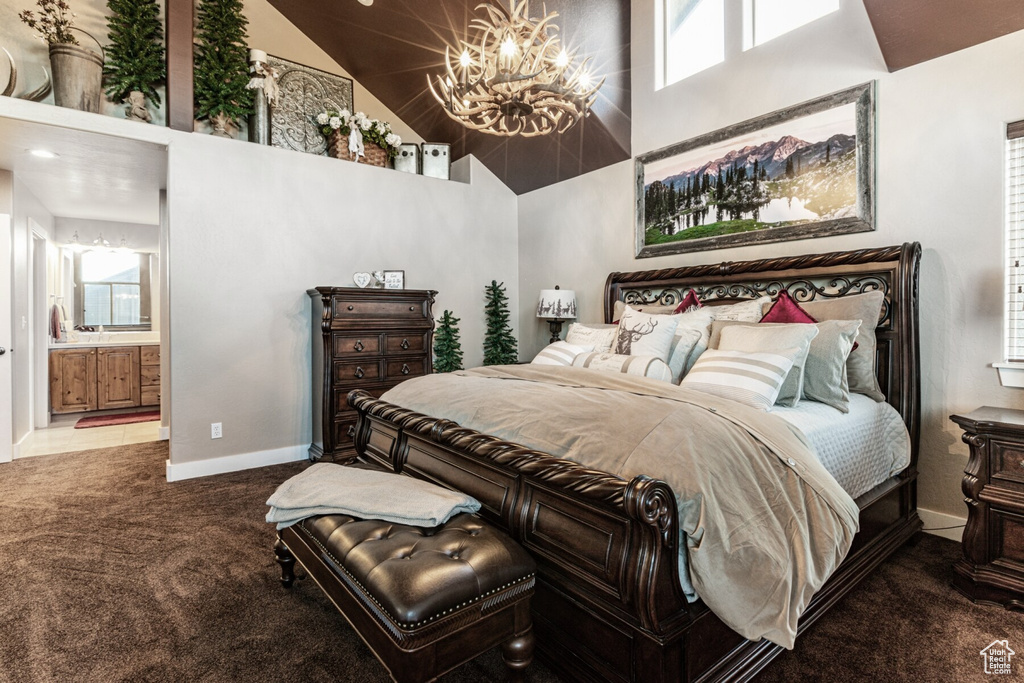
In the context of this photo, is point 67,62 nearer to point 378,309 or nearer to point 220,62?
point 220,62

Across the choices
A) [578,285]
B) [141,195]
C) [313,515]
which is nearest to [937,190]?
[578,285]

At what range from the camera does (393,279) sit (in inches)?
181

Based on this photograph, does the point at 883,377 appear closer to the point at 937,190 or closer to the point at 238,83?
the point at 937,190

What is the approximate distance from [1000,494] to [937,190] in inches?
61.7

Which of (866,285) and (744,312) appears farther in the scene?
(744,312)

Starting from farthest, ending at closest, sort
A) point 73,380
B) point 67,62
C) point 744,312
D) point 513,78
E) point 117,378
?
1. point 117,378
2. point 73,380
3. point 67,62
4. point 744,312
5. point 513,78

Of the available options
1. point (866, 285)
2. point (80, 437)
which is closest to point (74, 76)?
point (80, 437)

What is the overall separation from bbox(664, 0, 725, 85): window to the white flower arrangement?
258 cm

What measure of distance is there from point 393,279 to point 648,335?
8.46 ft

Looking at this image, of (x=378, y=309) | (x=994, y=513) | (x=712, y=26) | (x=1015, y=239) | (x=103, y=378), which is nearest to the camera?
(x=994, y=513)

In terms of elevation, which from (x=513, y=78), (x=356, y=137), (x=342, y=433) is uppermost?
(x=356, y=137)

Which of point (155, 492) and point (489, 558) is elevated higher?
point (489, 558)

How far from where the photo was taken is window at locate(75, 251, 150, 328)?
659cm

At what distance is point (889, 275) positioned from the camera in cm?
271
